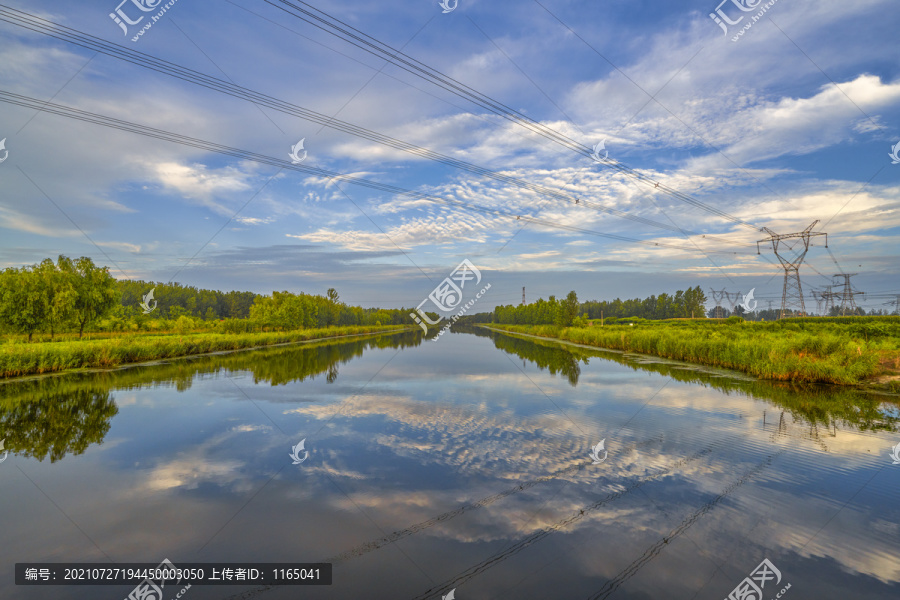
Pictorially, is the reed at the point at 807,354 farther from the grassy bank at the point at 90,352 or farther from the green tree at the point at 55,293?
the green tree at the point at 55,293

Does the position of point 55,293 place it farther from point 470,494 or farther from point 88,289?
point 470,494

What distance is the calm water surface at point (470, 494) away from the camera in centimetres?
471

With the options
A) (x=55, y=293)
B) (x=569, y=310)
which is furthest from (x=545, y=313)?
(x=55, y=293)

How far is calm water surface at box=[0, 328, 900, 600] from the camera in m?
4.71

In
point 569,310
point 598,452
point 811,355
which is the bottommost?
point 598,452

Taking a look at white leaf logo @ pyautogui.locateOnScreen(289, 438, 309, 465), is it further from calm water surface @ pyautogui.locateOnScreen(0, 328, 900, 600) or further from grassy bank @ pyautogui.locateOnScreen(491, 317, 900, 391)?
grassy bank @ pyautogui.locateOnScreen(491, 317, 900, 391)

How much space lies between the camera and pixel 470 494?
267 inches

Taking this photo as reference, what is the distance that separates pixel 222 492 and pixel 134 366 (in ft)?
76.7

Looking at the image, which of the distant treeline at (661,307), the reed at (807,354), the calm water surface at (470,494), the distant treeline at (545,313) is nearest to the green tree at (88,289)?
the calm water surface at (470,494)

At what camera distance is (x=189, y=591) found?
14.4 ft

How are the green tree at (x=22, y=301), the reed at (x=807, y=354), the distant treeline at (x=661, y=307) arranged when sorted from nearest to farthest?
the reed at (x=807, y=354), the green tree at (x=22, y=301), the distant treeline at (x=661, y=307)

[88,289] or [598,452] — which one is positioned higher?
[88,289]

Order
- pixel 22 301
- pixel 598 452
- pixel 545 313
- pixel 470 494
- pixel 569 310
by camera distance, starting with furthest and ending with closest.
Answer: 1. pixel 545 313
2. pixel 569 310
3. pixel 22 301
4. pixel 598 452
5. pixel 470 494

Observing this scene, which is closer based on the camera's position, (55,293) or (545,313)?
(55,293)
